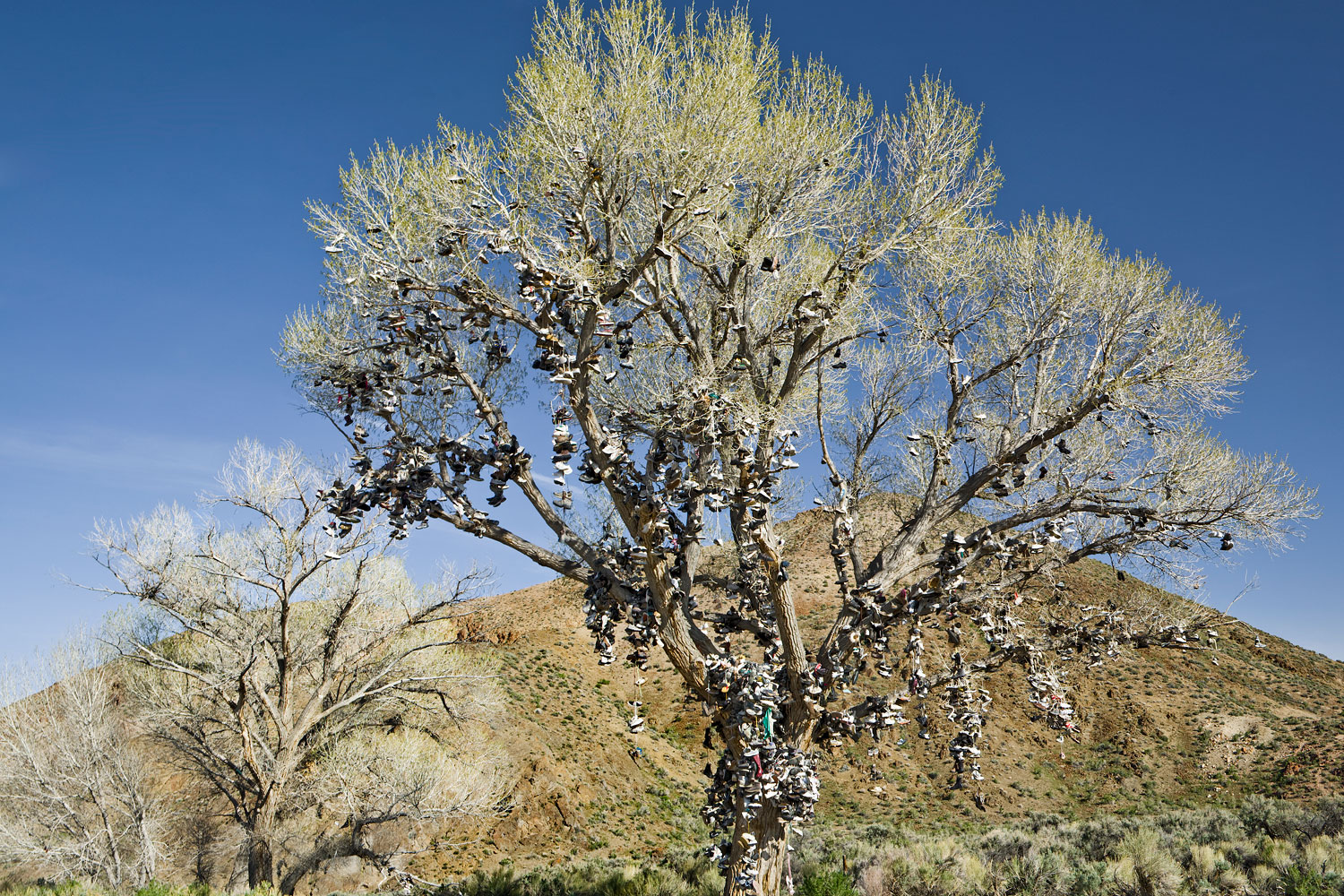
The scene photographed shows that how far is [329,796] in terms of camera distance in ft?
54.2

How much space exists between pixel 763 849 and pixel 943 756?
3065 centimetres

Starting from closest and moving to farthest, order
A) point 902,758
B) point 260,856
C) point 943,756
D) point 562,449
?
1. point 562,449
2. point 260,856
3. point 902,758
4. point 943,756

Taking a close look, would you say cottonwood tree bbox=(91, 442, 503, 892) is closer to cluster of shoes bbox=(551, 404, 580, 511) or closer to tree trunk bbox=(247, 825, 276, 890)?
tree trunk bbox=(247, 825, 276, 890)

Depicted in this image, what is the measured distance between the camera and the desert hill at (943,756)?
28.5 metres

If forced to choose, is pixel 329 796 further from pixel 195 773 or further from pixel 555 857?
pixel 555 857

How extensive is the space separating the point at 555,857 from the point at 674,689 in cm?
1713

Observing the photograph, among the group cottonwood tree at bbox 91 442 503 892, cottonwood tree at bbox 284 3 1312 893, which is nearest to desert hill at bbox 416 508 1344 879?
cottonwood tree at bbox 91 442 503 892

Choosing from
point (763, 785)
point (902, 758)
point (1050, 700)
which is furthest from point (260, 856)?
point (902, 758)

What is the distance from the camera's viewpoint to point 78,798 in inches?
703

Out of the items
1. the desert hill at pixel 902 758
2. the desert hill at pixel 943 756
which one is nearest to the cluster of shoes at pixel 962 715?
the desert hill at pixel 902 758

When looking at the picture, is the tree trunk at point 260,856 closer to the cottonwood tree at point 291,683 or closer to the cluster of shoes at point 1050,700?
the cottonwood tree at point 291,683

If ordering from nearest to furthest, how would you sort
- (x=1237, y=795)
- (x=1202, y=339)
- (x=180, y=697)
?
(x=1202, y=339) → (x=180, y=697) → (x=1237, y=795)

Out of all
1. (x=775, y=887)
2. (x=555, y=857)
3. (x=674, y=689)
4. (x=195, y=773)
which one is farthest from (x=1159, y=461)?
(x=674, y=689)

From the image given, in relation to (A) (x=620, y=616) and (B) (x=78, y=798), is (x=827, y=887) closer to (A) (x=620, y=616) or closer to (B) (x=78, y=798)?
(A) (x=620, y=616)
